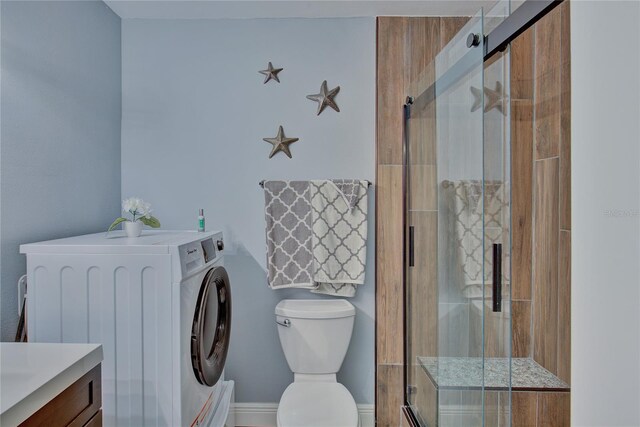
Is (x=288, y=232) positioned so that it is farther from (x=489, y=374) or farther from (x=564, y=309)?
(x=564, y=309)

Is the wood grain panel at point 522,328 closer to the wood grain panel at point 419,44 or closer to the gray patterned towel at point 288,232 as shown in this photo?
the gray patterned towel at point 288,232

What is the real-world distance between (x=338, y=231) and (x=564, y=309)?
1.22 m

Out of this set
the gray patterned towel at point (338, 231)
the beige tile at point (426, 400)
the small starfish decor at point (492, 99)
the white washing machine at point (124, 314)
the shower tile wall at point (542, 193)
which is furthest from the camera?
the gray patterned towel at point (338, 231)

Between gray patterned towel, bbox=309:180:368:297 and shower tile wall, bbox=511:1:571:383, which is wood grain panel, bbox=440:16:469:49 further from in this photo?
gray patterned towel, bbox=309:180:368:297

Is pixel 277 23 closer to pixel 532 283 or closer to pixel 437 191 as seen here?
pixel 437 191

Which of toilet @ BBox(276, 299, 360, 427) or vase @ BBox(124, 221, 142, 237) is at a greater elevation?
vase @ BBox(124, 221, 142, 237)

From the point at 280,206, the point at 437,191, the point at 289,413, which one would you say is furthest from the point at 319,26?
the point at 289,413

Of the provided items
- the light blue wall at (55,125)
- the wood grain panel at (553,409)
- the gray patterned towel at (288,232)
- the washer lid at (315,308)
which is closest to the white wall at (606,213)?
the wood grain panel at (553,409)

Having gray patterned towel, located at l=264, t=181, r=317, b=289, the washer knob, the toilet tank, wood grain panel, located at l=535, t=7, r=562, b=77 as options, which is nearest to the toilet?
the toilet tank

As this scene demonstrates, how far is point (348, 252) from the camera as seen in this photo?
2.36 metres

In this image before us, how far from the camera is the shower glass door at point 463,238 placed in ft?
4.18

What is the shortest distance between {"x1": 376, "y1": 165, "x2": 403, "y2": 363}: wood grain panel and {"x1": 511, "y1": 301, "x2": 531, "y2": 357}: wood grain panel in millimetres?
626

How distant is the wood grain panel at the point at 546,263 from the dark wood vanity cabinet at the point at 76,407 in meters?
2.03

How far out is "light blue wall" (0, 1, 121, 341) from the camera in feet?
5.26
